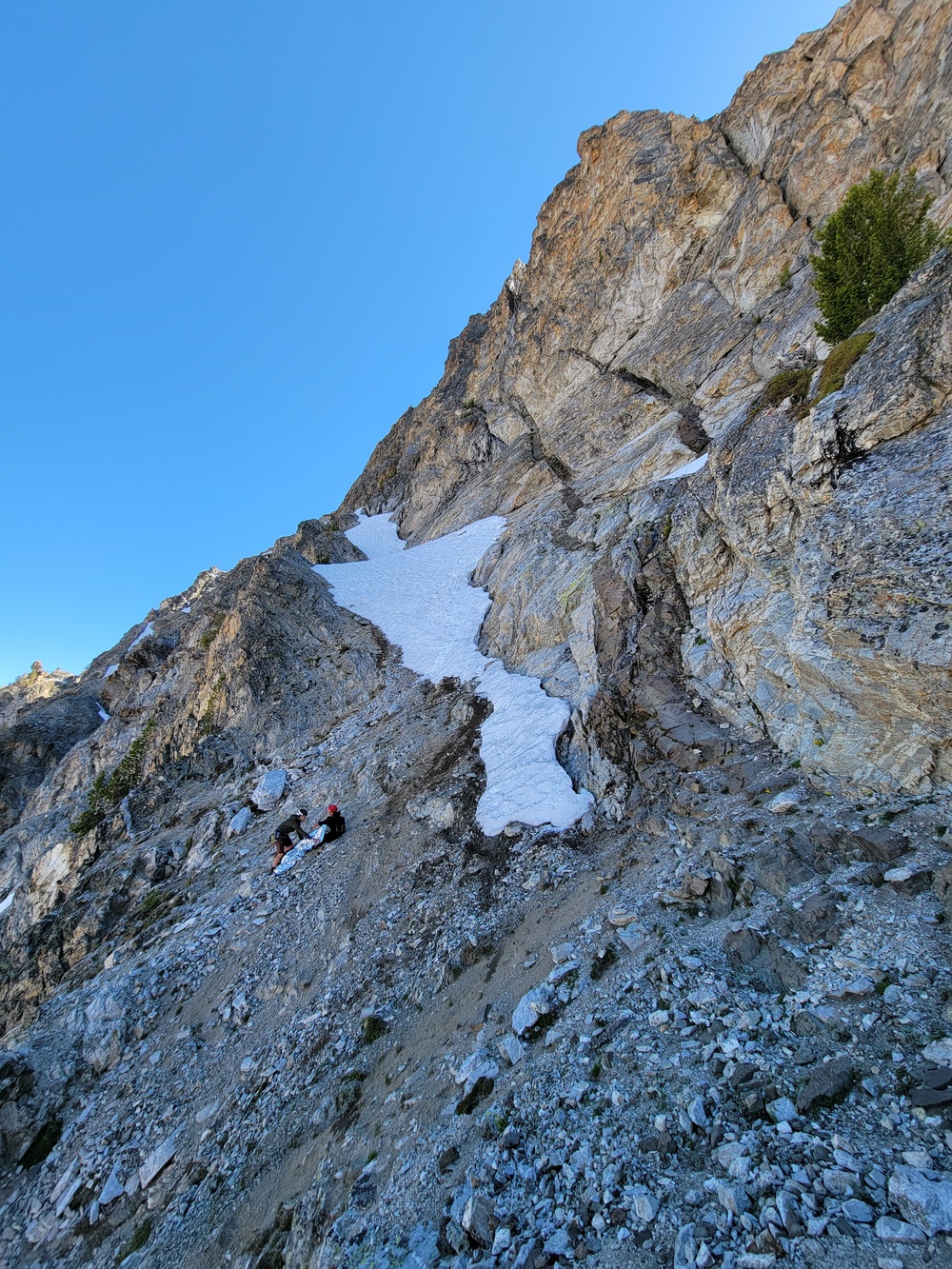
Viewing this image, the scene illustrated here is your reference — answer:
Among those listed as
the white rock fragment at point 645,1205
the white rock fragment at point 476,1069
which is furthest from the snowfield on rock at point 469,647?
the white rock fragment at point 645,1205

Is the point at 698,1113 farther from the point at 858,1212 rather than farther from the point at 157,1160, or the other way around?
the point at 157,1160

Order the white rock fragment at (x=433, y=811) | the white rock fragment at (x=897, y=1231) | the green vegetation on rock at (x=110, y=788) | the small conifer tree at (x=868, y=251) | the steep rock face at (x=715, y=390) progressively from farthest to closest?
the green vegetation on rock at (x=110, y=788) < the small conifer tree at (x=868, y=251) < the white rock fragment at (x=433, y=811) < the steep rock face at (x=715, y=390) < the white rock fragment at (x=897, y=1231)

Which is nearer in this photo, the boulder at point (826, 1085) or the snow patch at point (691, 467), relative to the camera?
the boulder at point (826, 1085)

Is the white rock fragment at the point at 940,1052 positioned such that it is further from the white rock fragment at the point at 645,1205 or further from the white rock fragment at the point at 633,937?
the white rock fragment at the point at 633,937

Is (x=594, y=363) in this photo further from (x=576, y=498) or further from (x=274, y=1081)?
(x=274, y=1081)

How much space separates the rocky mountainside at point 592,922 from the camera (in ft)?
17.7

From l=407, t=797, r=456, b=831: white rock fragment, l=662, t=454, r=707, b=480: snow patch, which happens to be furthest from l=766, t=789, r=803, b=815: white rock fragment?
l=662, t=454, r=707, b=480: snow patch

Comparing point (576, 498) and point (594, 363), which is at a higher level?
point (594, 363)

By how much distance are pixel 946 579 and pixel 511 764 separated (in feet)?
36.9

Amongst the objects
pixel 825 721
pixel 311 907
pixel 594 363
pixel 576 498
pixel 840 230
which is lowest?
pixel 825 721

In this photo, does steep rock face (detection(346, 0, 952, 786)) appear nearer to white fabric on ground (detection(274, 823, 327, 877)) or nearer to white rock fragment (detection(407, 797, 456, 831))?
white rock fragment (detection(407, 797, 456, 831))

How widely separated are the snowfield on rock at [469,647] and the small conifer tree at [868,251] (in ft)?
55.0

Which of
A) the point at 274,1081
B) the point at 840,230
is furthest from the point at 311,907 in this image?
the point at 840,230

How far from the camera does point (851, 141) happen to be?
101ft
